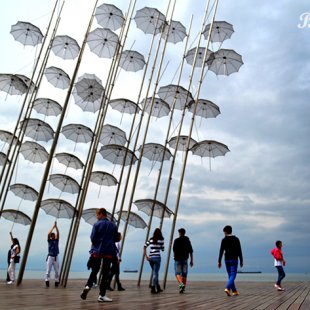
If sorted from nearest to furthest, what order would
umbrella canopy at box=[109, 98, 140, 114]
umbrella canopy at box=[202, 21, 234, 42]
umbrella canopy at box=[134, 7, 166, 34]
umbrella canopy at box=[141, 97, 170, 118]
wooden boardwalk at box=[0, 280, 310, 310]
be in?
wooden boardwalk at box=[0, 280, 310, 310], umbrella canopy at box=[202, 21, 234, 42], umbrella canopy at box=[109, 98, 140, 114], umbrella canopy at box=[134, 7, 166, 34], umbrella canopy at box=[141, 97, 170, 118]

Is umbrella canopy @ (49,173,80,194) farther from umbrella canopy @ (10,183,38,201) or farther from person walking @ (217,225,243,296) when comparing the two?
person walking @ (217,225,243,296)

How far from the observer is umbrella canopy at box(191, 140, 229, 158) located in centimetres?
1748

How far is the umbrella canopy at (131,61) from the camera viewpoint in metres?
20.0

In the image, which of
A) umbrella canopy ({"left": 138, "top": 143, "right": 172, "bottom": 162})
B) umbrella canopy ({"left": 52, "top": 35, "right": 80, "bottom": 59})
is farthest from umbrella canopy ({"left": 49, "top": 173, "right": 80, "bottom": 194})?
umbrella canopy ({"left": 52, "top": 35, "right": 80, "bottom": 59})

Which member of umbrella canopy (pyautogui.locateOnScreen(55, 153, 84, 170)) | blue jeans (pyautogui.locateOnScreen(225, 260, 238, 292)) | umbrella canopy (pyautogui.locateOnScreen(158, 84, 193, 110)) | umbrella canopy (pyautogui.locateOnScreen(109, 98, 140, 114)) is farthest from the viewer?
umbrella canopy (pyautogui.locateOnScreen(55, 153, 84, 170))

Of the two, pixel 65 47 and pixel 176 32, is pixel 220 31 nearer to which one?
pixel 176 32

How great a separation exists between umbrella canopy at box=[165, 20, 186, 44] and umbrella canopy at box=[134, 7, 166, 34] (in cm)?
117

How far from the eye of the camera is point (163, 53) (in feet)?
65.2

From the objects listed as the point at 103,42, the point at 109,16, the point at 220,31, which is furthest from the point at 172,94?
the point at 109,16

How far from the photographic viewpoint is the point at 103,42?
1775 cm

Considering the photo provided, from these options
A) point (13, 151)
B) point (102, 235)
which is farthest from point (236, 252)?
point (13, 151)

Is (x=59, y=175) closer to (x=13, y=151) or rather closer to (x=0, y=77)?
(x=13, y=151)

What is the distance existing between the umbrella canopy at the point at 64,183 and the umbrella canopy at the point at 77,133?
2.04 meters

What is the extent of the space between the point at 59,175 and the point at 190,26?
10.9 m
